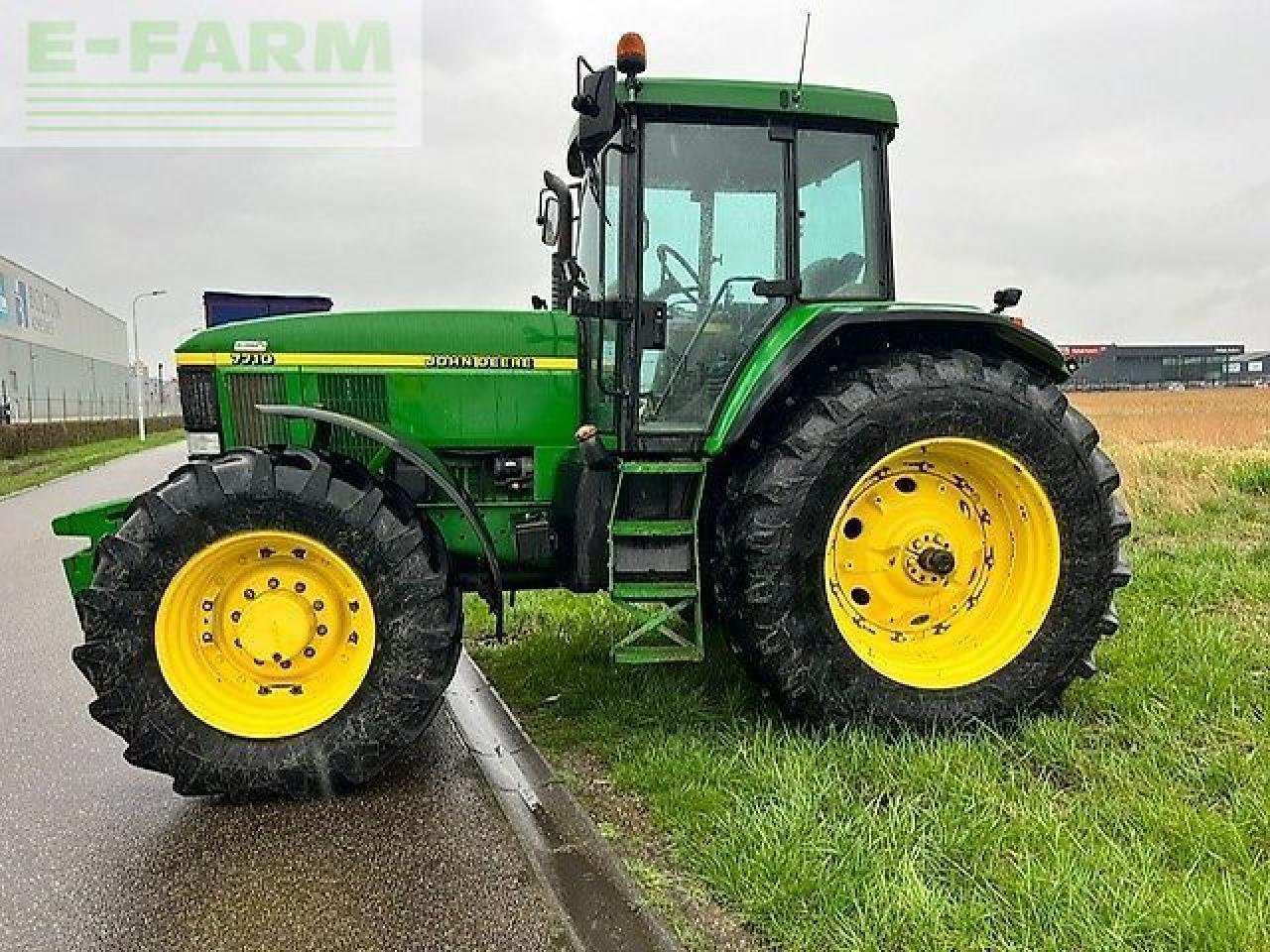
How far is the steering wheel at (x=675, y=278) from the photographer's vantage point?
3930mm

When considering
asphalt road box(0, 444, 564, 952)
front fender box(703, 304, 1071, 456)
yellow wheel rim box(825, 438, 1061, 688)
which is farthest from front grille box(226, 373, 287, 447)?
yellow wheel rim box(825, 438, 1061, 688)

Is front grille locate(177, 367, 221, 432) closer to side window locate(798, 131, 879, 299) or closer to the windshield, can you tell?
A: the windshield

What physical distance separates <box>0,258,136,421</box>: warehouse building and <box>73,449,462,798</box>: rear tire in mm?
29291

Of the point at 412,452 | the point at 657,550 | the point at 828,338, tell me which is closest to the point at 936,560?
the point at 828,338

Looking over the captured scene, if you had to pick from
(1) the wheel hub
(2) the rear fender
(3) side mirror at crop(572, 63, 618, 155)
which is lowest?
(1) the wheel hub

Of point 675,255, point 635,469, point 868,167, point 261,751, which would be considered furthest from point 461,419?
point 868,167

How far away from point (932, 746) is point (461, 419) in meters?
2.27

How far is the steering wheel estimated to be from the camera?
12.9 ft

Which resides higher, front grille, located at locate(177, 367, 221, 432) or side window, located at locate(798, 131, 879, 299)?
side window, located at locate(798, 131, 879, 299)

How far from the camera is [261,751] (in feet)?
11.6

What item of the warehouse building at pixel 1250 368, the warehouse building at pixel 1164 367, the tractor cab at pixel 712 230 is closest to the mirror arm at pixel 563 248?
the tractor cab at pixel 712 230

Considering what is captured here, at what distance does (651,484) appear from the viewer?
3.97m

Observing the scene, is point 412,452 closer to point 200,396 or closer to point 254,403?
point 254,403

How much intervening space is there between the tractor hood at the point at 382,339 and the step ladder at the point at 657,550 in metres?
0.73
